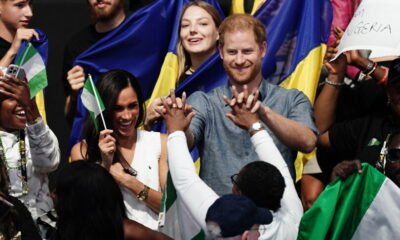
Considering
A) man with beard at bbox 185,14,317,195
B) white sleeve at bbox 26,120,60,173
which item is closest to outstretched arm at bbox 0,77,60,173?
white sleeve at bbox 26,120,60,173

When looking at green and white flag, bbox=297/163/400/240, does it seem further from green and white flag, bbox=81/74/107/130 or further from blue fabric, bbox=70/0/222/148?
blue fabric, bbox=70/0/222/148

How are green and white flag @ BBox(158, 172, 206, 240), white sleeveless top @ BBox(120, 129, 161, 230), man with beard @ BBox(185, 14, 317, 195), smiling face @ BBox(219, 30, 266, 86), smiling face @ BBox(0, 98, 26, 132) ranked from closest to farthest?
green and white flag @ BBox(158, 172, 206, 240) < man with beard @ BBox(185, 14, 317, 195) < smiling face @ BBox(219, 30, 266, 86) < white sleeveless top @ BBox(120, 129, 161, 230) < smiling face @ BBox(0, 98, 26, 132)

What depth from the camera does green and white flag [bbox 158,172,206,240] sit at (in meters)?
5.01

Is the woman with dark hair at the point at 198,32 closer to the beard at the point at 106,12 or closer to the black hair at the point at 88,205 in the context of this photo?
the beard at the point at 106,12

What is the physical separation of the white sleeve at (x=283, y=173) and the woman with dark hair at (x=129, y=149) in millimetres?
1030

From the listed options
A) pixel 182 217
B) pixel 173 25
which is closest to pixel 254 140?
pixel 182 217

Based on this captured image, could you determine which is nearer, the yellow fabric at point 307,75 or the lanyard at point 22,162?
the lanyard at point 22,162

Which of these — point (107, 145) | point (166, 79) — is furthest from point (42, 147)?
point (166, 79)

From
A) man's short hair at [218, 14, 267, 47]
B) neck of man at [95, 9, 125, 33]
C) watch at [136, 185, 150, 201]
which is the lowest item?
watch at [136, 185, 150, 201]

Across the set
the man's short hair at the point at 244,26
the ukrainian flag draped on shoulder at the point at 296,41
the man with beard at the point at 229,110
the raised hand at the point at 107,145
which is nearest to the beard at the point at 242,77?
the man with beard at the point at 229,110

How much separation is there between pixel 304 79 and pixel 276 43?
326mm

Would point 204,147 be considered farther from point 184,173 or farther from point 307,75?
point 307,75

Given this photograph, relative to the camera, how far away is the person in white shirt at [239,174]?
4617 millimetres

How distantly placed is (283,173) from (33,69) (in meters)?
2.14
